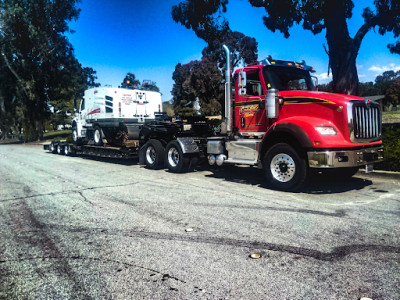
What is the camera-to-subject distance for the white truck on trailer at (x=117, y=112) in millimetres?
12508

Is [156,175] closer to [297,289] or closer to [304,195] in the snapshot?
[304,195]

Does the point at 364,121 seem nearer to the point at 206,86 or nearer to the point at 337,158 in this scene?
the point at 337,158

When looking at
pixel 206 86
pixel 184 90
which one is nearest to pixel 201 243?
pixel 206 86

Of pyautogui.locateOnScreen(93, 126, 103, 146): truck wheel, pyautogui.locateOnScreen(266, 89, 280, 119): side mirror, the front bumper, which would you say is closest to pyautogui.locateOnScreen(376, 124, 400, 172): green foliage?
the front bumper

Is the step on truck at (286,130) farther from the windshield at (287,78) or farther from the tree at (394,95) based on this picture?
the tree at (394,95)

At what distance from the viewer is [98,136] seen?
13.6 metres

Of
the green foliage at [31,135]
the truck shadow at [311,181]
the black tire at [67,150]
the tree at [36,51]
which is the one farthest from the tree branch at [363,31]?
the green foliage at [31,135]

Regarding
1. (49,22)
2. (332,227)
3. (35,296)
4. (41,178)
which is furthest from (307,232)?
(49,22)

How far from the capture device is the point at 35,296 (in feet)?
8.25

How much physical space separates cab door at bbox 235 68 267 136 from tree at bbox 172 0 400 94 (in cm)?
566

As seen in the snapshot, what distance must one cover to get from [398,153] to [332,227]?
449 cm

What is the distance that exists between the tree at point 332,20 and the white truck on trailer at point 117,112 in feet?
14.1

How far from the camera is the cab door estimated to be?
7211 mm

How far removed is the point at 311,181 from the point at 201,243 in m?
4.61
